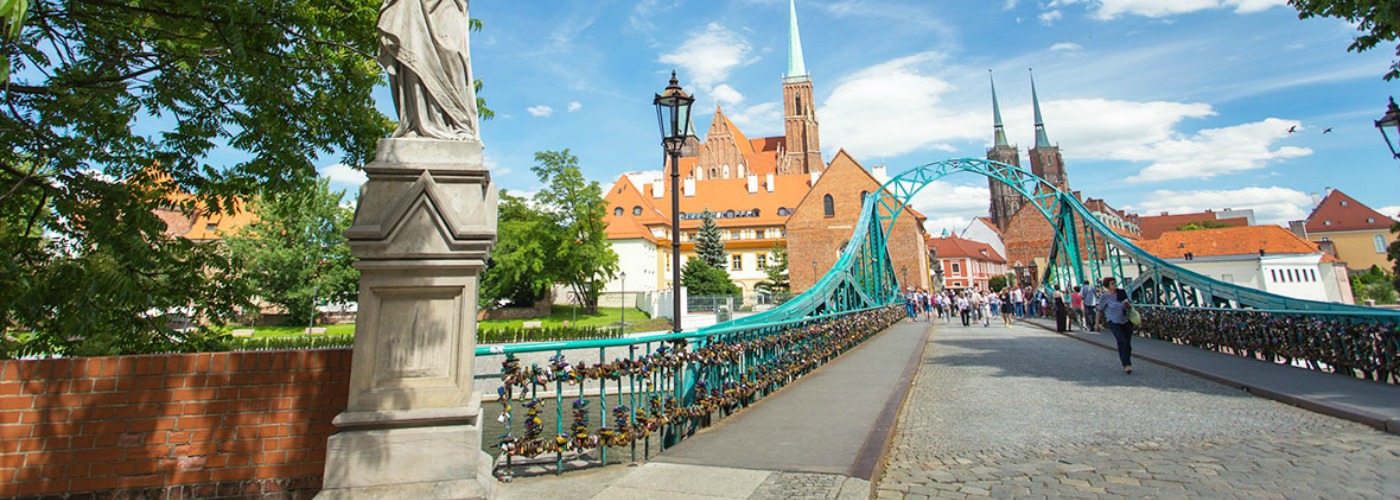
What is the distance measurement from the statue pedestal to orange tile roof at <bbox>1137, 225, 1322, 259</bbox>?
2263 inches

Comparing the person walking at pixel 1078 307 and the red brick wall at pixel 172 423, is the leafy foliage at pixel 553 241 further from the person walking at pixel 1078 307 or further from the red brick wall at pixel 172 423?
the red brick wall at pixel 172 423

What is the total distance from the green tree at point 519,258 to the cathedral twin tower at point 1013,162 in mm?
80320

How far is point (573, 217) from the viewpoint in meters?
37.4

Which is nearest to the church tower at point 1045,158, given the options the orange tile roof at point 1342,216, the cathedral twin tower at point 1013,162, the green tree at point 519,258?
the cathedral twin tower at point 1013,162

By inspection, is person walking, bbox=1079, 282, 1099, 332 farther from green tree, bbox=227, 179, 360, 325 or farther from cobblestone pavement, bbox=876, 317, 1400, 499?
green tree, bbox=227, 179, 360, 325

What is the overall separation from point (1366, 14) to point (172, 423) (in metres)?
12.5

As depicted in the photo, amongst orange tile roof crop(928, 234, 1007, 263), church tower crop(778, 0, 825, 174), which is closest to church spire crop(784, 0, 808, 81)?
church tower crop(778, 0, 825, 174)

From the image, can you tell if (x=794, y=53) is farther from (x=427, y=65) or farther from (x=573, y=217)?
(x=427, y=65)

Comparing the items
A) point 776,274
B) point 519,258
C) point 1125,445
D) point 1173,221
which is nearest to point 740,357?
point 1125,445

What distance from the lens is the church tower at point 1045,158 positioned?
9588 centimetres

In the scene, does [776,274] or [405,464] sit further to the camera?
[776,274]

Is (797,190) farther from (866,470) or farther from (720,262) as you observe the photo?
(866,470)

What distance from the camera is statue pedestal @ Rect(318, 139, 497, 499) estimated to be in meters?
2.77

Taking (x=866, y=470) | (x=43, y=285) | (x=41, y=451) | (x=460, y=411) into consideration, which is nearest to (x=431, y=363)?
(x=460, y=411)
